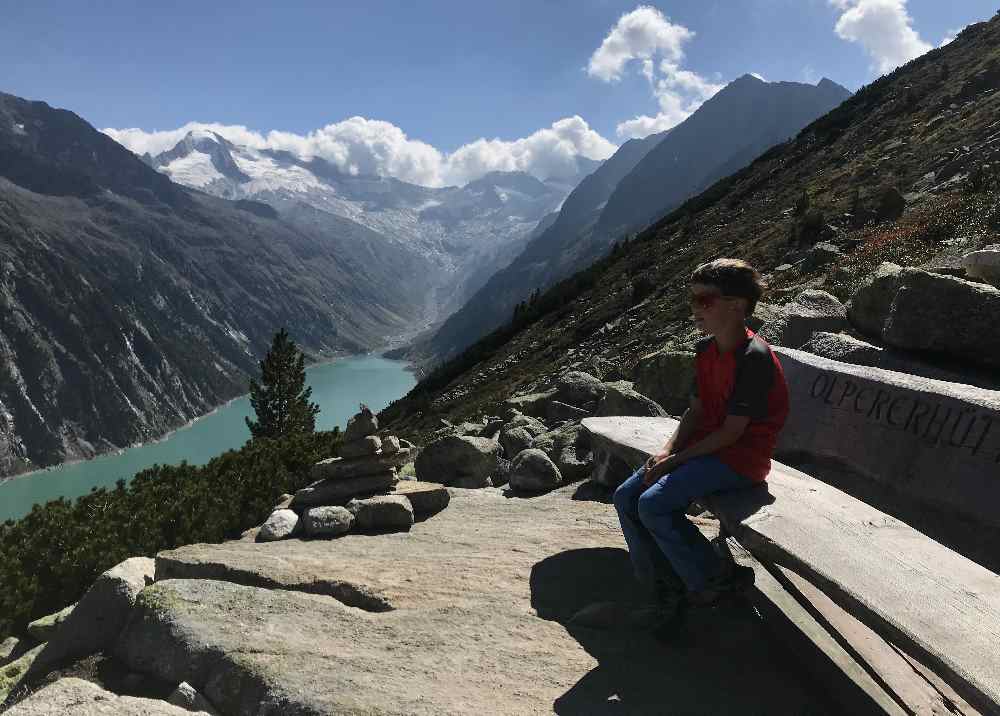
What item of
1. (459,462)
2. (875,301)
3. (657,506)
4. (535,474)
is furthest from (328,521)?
(875,301)

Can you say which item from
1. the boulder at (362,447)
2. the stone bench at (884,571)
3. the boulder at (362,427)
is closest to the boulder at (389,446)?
the boulder at (362,447)

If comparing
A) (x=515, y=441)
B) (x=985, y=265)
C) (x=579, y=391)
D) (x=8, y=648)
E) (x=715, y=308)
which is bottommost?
(x=8, y=648)

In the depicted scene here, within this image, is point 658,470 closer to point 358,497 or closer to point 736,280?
point 736,280

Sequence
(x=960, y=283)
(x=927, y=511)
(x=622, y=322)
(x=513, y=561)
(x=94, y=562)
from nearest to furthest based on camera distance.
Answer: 1. (x=927, y=511)
2. (x=513, y=561)
3. (x=960, y=283)
4. (x=94, y=562)
5. (x=622, y=322)

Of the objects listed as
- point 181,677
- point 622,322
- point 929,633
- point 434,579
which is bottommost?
point 181,677

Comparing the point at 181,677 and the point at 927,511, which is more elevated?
the point at 927,511

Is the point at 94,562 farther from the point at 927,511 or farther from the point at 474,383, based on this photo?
the point at 474,383

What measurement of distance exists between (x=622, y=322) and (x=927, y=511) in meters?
31.9

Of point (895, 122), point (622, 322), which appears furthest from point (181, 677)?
point (895, 122)

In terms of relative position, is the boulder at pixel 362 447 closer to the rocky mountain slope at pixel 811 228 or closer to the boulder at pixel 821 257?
the rocky mountain slope at pixel 811 228

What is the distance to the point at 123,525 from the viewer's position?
11602mm

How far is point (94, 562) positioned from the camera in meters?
10.9

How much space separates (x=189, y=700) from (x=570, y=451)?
23.7 feet

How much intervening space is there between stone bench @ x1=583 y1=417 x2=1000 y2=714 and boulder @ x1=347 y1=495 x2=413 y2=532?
16.5 feet
